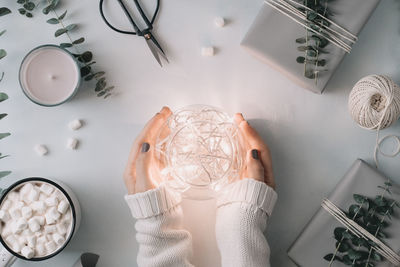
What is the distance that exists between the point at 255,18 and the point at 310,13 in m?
0.13

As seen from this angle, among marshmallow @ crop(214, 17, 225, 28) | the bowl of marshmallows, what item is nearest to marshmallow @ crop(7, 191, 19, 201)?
the bowl of marshmallows

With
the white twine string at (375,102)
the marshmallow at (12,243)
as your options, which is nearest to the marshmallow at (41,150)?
the marshmallow at (12,243)

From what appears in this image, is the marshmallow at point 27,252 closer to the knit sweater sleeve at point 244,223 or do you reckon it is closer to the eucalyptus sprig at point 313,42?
the knit sweater sleeve at point 244,223

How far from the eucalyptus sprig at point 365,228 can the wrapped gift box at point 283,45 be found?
30 cm

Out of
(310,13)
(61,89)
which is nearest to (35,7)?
(61,89)

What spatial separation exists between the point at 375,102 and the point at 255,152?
1.00ft

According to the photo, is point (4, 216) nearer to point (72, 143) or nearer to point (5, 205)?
point (5, 205)

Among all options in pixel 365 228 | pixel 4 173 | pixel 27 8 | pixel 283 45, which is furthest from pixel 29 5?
pixel 365 228

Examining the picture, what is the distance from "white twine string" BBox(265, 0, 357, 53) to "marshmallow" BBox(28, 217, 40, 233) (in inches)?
30.5

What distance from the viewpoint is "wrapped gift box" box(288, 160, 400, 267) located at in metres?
0.92

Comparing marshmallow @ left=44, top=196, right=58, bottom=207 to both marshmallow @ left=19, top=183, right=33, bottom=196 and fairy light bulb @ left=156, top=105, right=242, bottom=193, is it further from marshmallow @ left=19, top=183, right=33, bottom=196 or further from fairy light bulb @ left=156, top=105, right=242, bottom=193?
fairy light bulb @ left=156, top=105, right=242, bottom=193

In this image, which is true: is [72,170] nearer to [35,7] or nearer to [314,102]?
[35,7]

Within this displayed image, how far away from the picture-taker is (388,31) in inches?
38.5

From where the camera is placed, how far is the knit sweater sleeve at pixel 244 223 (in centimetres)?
84
